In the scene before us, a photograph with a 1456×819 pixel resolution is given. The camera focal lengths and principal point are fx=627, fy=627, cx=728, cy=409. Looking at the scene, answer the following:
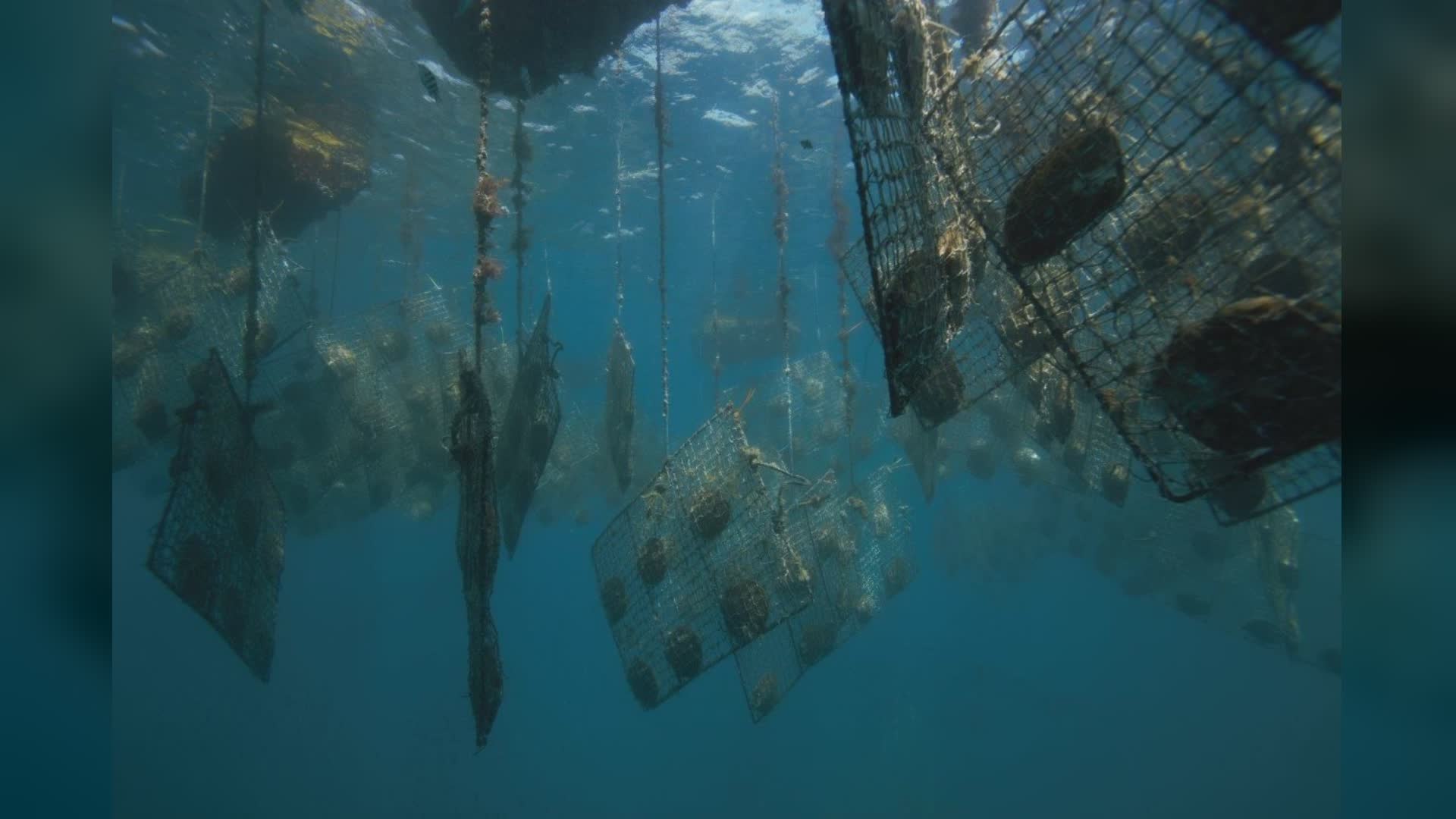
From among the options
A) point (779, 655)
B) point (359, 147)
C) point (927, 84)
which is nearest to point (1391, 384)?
point (927, 84)

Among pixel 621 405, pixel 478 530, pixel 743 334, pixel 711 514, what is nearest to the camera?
pixel 478 530

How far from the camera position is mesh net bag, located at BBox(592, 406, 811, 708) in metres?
6.60

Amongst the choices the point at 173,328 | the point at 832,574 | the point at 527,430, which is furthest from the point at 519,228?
the point at 173,328

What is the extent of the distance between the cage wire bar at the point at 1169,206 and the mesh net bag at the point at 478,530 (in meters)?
3.18

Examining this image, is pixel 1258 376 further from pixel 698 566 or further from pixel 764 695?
pixel 764 695

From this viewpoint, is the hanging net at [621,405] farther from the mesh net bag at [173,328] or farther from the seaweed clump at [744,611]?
the mesh net bag at [173,328]

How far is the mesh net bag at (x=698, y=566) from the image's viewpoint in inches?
260

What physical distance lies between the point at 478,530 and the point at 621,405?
13.0ft

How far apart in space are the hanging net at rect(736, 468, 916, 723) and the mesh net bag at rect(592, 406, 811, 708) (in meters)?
0.81

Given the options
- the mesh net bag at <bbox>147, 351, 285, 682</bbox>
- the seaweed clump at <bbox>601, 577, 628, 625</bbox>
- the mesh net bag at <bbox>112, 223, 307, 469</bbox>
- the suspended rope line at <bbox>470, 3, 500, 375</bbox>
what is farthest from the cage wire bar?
the mesh net bag at <bbox>112, 223, 307, 469</bbox>

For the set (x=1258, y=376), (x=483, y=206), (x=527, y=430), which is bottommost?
(x=1258, y=376)

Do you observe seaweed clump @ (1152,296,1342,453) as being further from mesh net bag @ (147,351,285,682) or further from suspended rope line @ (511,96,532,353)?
mesh net bag @ (147,351,285,682)

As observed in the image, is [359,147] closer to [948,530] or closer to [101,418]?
[101,418]

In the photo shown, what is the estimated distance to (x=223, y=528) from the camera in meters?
6.38
